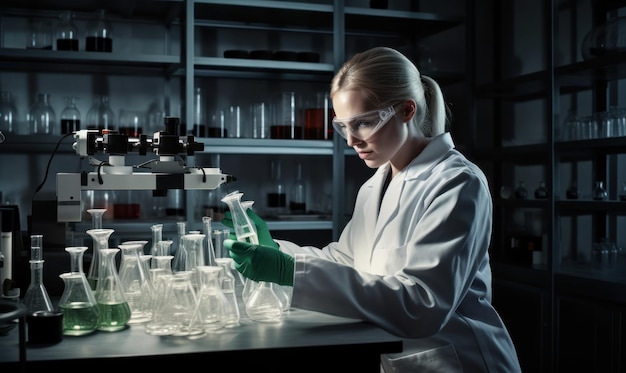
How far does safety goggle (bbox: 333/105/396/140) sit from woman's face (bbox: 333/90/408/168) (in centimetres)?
1

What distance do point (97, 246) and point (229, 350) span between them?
432 mm

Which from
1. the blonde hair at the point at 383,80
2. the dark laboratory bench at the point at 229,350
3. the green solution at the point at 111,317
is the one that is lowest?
the dark laboratory bench at the point at 229,350

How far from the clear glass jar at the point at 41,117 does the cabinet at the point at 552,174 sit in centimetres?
228

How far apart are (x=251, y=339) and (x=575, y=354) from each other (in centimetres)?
211

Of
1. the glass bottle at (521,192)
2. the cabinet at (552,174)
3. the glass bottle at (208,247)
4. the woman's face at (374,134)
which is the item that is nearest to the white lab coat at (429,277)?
the woman's face at (374,134)

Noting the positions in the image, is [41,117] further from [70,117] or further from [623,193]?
[623,193]

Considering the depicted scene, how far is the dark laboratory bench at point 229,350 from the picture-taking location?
1.22 m

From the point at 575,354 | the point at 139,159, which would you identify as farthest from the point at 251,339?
the point at 139,159

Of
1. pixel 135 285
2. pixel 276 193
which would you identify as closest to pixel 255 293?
pixel 135 285

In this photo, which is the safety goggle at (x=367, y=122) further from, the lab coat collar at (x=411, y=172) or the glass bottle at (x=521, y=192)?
the glass bottle at (x=521, y=192)

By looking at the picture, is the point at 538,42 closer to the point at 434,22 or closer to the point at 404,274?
the point at 434,22

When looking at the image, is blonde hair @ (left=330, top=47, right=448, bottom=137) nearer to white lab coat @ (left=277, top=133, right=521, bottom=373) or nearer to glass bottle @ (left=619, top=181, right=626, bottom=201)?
white lab coat @ (left=277, top=133, right=521, bottom=373)

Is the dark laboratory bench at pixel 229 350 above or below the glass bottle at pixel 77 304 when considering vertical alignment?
below

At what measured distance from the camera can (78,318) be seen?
54.9 inches
